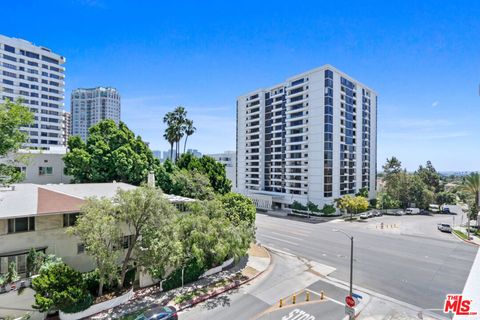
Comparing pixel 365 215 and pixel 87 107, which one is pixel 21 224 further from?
pixel 87 107

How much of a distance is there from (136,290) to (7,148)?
47.9ft

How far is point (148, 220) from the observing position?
20.6m

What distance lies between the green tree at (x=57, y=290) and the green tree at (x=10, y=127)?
7.72m

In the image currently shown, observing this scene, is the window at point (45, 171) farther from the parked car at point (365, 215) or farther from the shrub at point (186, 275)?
the parked car at point (365, 215)

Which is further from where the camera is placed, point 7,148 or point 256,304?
point 256,304

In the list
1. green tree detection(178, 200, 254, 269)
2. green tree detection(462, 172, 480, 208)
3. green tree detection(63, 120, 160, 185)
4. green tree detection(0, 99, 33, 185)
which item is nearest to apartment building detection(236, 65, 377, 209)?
green tree detection(462, 172, 480, 208)

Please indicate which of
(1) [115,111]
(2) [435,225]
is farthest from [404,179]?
(1) [115,111]

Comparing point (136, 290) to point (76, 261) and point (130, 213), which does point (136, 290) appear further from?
point (130, 213)

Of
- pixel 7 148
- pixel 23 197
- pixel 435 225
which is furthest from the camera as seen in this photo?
pixel 435 225

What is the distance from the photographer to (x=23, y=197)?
21.6 m

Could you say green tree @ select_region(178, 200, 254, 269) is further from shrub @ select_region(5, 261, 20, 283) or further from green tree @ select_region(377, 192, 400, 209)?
green tree @ select_region(377, 192, 400, 209)

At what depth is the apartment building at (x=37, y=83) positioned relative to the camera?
86.3m

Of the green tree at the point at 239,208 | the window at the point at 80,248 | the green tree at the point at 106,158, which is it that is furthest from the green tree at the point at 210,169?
the window at the point at 80,248

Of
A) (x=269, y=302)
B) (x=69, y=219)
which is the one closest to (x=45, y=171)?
(x=69, y=219)
